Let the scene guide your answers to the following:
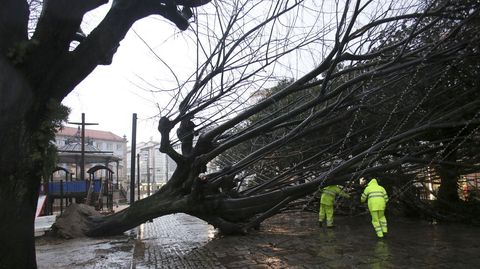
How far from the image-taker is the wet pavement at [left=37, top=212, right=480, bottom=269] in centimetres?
890

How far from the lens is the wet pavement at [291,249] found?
8.90m

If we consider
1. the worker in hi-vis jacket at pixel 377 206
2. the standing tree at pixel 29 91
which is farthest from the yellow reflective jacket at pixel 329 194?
the standing tree at pixel 29 91

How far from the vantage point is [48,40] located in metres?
6.41

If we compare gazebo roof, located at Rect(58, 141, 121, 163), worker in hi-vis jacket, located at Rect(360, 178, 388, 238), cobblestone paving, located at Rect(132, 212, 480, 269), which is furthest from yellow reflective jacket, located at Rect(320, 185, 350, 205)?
gazebo roof, located at Rect(58, 141, 121, 163)

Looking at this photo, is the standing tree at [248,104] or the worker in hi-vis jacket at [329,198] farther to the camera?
the worker in hi-vis jacket at [329,198]

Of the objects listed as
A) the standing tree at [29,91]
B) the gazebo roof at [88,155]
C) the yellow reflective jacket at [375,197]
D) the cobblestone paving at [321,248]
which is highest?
the gazebo roof at [88,155]

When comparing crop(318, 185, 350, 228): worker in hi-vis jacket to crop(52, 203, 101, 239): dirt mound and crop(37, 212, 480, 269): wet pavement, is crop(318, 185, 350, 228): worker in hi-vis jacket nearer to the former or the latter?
crop(37, 212, 480, 269): wet pavement

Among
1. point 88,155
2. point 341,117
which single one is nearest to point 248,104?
point 341,117

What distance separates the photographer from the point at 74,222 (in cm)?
1441

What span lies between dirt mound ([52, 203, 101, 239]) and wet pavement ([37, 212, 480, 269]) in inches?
26.5

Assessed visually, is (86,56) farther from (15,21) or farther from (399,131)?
(399,131)

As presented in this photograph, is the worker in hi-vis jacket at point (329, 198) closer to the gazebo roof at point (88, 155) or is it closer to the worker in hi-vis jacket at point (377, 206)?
the worker in hi-vis jacket at point (377, 206)

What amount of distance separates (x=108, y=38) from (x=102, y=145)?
9163cm

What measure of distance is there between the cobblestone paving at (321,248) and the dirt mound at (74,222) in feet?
5.71
